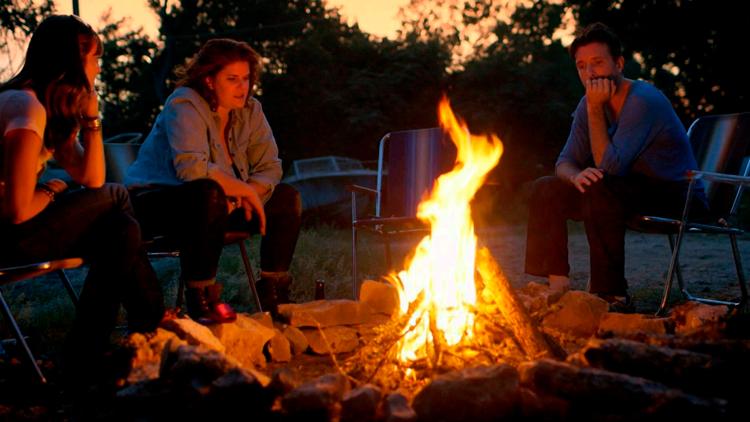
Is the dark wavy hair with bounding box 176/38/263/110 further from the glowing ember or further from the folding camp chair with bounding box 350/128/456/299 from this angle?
the folding camp chair with bounding box 350/128/456/299

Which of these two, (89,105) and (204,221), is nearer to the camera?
(89,105)

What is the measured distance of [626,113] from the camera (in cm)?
394

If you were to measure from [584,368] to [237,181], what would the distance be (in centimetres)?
201

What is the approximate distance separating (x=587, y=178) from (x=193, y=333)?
84.0 inches

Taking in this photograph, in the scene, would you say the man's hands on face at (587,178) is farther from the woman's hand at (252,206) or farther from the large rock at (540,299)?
the woman's hand at (252,206)

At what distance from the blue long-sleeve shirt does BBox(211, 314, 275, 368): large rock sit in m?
1.96

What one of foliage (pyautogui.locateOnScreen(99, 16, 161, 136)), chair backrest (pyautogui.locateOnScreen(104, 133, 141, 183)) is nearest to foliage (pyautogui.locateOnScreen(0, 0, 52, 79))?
chair backrest (pyautogui.locateOnScreen(104, 133, 141, 183))

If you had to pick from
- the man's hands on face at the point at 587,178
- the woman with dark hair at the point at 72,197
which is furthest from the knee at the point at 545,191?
the woman with dark hair at the point at 72,197

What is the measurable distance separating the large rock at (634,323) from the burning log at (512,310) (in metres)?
0.35

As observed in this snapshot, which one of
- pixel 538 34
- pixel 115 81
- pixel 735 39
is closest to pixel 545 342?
pixel 735 39

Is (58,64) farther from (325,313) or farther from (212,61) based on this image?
(325,313)

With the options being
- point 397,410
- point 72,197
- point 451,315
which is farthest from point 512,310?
point 72,197

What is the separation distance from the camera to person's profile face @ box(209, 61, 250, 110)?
3760 mm

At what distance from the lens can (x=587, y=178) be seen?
3811 millimetres
